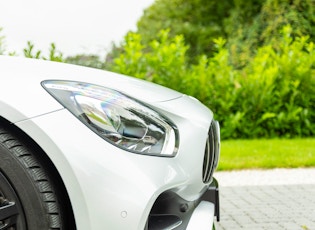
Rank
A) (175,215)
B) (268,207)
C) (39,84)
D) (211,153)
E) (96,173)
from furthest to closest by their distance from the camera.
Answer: (268,207), (211,153), (175,215), (39,84), (96,173)

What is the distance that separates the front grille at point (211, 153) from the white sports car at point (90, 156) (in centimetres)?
17

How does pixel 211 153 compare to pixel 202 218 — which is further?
pixel 211 153

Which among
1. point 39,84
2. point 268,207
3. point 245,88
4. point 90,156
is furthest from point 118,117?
point 245,88

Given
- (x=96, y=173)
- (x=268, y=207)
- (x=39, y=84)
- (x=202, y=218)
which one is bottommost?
(x=268, y=207)

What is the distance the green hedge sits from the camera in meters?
9.90

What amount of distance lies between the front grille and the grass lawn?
428 centimetres

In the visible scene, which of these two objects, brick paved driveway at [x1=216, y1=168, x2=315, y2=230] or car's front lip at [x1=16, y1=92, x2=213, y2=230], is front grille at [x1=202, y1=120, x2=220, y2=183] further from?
brick paved driveway at [x1=216, y1=168, x2=315, y2=230]

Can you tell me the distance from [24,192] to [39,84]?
45 centimetres

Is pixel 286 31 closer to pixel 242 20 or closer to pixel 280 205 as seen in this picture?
pixel 280 205

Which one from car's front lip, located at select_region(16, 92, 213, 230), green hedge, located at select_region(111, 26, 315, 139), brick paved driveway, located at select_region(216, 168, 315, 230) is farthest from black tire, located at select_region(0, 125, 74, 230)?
green hedge, located at select_region(111, 26, 315, 139)

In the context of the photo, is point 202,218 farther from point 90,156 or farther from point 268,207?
point 268,207

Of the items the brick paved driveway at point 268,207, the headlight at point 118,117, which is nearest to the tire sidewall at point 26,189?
the headlight at point 118,117

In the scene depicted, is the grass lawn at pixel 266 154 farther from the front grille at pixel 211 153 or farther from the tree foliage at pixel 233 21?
the tree foliage at pixel 233 21

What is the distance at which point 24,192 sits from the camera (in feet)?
7.87
